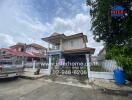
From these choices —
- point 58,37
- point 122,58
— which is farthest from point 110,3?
point 58,37

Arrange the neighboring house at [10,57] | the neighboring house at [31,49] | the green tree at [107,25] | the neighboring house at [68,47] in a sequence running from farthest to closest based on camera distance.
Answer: the neighboring house at [31,49] → the neighboring house at [68,47] → the green tree at [107,25] → the neighboring house at [10,57]

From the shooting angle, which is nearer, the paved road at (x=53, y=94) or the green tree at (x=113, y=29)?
the paved road at (x=53, y=94)

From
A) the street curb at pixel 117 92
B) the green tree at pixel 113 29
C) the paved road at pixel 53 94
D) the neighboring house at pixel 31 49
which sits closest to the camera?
the paved road at pixel 53 94

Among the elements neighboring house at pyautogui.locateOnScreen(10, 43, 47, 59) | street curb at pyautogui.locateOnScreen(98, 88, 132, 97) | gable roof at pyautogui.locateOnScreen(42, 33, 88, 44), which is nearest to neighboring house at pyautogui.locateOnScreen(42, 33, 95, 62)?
gable roof at pyautogui.locateOnScreen(42, 33, 88, 44)

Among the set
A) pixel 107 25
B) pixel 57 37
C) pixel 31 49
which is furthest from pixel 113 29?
pixel 31 49

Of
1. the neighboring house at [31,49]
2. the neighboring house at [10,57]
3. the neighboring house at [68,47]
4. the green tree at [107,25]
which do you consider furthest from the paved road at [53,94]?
the neighboring house at [31,49]

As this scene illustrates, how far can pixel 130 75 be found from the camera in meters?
6.37

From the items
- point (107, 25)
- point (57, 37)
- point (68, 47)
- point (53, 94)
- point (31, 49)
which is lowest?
point (53, 94)

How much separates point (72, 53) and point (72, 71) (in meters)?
8.70

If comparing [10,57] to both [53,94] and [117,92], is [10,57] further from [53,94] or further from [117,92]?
[117,92]

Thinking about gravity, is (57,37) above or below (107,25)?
above

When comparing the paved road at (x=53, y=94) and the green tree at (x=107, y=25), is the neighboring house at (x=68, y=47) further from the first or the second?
the paved road at (x=53, y=94)

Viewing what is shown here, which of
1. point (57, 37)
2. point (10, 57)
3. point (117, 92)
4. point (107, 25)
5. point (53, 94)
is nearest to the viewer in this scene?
point (53, 94)

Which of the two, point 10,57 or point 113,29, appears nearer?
point 10,57
